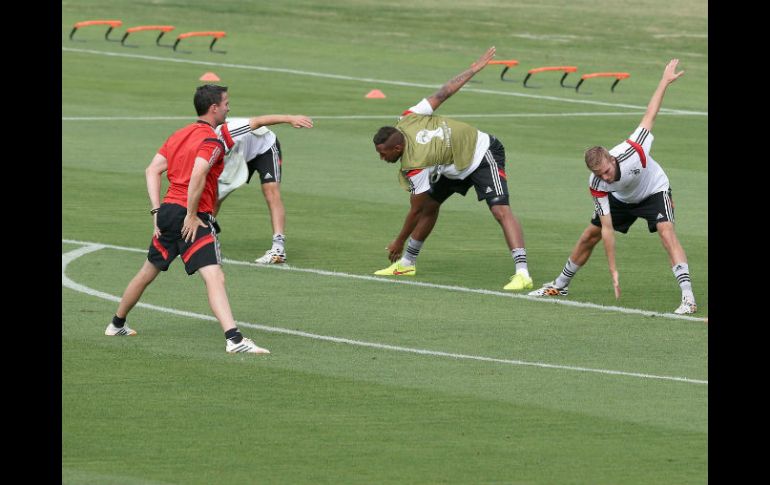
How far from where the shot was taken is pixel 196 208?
42.1 ft

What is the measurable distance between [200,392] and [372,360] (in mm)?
1645

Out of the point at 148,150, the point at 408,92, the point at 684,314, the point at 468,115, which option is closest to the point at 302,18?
the point at 408,92

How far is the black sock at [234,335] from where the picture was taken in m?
12.9

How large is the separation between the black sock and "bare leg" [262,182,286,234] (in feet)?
14.9

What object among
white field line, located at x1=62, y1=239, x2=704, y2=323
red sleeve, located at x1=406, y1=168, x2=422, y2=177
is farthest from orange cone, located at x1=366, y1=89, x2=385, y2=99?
red sleeve, located at x1=406, y1=168, x2=422, y2=177

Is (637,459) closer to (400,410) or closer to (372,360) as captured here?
(400,410)

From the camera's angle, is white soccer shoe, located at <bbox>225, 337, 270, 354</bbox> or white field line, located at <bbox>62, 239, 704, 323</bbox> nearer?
white soccer shoe, located at <bbox>225, 337, 270, 354</bbox>

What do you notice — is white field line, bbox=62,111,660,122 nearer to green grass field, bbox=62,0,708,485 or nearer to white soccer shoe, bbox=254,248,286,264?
green grass field, bbox=62,0,708,485

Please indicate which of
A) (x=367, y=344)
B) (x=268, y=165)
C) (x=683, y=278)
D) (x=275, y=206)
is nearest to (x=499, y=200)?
(x=683, y=278)

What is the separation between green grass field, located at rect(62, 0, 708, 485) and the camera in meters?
10.3

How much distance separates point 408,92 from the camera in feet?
112

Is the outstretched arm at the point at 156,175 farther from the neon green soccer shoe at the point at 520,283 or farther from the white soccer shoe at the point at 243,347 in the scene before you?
the neon green soccer shoe at the point at 520,283

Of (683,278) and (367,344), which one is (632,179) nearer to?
(683,278)

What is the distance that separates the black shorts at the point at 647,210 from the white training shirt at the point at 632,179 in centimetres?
5
